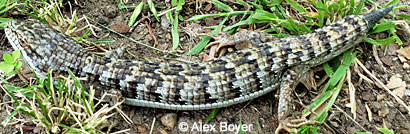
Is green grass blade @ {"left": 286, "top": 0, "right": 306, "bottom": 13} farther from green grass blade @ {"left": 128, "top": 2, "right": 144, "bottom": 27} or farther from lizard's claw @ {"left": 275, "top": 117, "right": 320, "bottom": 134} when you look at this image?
green grass blade @ {"left": 128, "top": 2, "right": 144, "bottom": 27}

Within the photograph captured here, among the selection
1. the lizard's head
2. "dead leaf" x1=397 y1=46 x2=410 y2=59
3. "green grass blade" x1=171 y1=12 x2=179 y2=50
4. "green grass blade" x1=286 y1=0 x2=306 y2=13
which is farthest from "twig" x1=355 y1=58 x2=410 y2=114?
the lizard's head

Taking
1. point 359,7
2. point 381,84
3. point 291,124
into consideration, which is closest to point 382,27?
point 359,7

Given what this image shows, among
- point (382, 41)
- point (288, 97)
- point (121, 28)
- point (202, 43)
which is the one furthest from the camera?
point (121, 28)

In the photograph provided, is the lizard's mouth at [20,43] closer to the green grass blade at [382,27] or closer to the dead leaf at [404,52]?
the green grass blade at [382,27]

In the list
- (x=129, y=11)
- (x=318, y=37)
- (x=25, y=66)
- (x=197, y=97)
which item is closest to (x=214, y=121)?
(x=197, y=97)

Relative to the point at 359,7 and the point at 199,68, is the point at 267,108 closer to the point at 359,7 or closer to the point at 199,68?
the point at 199,68

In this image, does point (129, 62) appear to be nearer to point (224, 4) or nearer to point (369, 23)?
point (224, 4)
